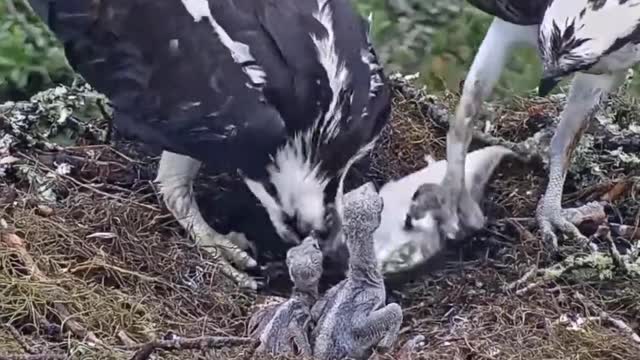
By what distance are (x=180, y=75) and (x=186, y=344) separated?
2.23 ft

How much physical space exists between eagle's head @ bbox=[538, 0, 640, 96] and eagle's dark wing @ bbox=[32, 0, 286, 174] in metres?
0.56

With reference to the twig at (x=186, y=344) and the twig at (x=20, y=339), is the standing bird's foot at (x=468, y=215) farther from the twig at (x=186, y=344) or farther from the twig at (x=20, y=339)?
the twig at (x=20, y=339)

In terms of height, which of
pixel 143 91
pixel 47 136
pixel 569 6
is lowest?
pixel 47 136

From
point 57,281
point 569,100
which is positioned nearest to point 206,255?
point 57,281

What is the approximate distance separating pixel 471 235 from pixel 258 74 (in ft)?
2.21

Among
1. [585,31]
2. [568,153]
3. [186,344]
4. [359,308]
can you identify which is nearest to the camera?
[186,344]

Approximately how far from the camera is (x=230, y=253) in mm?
3348

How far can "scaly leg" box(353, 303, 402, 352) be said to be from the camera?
2.84 meters

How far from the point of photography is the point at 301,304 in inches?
114

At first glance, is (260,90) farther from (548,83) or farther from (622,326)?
(622,326)

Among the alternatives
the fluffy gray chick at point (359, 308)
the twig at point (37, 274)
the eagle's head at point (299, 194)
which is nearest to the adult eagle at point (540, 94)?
the eagle's head at point (299, 194)

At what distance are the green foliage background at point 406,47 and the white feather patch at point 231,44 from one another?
46.3 inches

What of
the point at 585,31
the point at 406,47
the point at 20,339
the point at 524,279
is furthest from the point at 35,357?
the point at 406,47

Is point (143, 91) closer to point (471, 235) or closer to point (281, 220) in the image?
point (281, 220)
